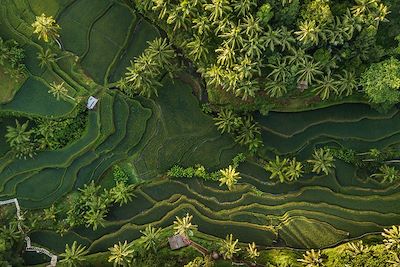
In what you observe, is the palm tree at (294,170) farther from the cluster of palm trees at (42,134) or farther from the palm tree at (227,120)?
the cluster of palm trees at (42,134)

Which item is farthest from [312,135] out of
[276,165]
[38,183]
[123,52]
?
[38,183]

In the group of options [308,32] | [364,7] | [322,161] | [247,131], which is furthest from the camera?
[247,131]

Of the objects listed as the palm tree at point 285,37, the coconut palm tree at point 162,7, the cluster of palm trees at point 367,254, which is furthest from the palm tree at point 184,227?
the coconut palm tree at point 162,7

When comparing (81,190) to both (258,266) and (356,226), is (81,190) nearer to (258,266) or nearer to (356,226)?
(258,266)

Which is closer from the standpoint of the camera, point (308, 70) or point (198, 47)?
point (308, 70)

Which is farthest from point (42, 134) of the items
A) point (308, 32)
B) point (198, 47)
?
point (308, 32)

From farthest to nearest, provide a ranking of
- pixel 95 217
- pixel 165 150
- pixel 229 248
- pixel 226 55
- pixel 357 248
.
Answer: pixel 165 150 < pixel 95 217 < pixel 229 248 < pixel 357 248 < pixel 226 55

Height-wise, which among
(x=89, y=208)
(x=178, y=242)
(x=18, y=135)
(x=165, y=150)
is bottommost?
(x=178, y=242)

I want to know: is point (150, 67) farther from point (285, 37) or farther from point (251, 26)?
point (285, 37)
